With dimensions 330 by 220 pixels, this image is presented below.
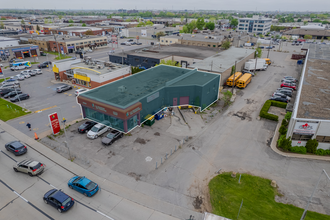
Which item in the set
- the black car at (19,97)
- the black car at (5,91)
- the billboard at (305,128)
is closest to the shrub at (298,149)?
the billboard at (305,128)

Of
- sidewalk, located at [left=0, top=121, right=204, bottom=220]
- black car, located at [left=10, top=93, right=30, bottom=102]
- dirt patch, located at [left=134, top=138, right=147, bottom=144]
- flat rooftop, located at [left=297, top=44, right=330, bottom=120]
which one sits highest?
flat rooftop, located at [left=297, top=44, right=330, bottom=120]

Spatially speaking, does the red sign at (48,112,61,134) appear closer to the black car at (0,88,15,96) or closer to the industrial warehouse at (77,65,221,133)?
the industrial warehouse at (77,65,221,133)

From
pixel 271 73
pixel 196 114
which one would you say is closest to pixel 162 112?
pixel 196 114

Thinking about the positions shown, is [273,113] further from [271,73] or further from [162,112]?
[271,73]

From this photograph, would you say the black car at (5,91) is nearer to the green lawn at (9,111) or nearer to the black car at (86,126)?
the green lawn at (9,111)

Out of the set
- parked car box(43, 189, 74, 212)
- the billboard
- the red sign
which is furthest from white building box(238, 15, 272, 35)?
parked car box(43, 189, 74, 212)
